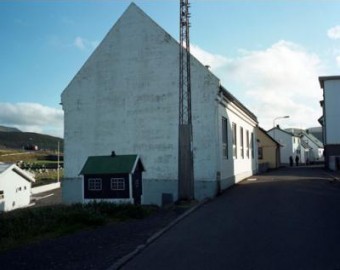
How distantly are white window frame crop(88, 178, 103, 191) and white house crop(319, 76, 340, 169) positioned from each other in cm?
3419

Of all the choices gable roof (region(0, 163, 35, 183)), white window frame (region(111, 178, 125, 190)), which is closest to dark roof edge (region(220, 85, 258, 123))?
white window frame (region(111, 178, 125, 190))

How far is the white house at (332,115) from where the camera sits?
4844 cm

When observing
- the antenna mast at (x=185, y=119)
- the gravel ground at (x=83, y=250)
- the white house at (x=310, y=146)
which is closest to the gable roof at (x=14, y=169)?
the antenna mast at (x=185, y=119)

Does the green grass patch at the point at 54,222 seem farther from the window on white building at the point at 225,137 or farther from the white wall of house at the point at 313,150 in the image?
the white wall of house at the point at 313,150

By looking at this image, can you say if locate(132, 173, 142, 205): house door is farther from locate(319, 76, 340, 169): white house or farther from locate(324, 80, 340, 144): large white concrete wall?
locate(324, 80, 340, 144): large white concrete wall

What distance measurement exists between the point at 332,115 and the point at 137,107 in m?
32.2

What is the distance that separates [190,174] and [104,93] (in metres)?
7.36

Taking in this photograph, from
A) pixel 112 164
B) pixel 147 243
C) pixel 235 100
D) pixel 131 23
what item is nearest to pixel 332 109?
pixel 235 100

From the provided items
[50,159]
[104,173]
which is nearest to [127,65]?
[104,173]

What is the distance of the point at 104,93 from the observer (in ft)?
77.4

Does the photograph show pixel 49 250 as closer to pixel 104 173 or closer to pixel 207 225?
pixel 207 225

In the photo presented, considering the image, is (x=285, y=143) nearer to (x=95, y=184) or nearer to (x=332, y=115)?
(x=332, y=115)

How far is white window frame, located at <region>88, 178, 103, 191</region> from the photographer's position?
20.3 metres

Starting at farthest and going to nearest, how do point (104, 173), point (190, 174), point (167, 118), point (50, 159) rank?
point (50, 159), point (167, 118), point (104, 173), point (190, 174)
